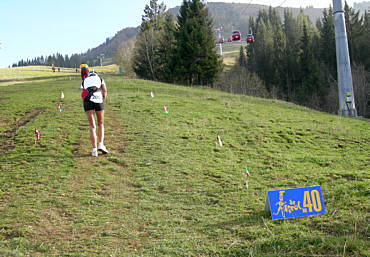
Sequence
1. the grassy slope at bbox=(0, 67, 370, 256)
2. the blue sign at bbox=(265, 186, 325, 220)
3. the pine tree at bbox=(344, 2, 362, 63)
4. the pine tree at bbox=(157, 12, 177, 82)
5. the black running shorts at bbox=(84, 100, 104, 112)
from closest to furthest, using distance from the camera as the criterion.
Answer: the grassy slope at bbox=(0, 67, 370, 256), the blue sign at bbox=(265, 186, 325, 220), the black running shorts at bbox=(84, 100, 104, 112), the pine tree at bbox=(157, 12, 177, 82), the pine tree at bbox=(344, 2, 362, 63)

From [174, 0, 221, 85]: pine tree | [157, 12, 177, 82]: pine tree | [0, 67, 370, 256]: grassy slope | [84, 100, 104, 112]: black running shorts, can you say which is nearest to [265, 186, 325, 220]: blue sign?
[0, 67, 370, 256]: grassy slope

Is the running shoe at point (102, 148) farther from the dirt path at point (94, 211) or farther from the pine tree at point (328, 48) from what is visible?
the pine tree at point (328, 48)

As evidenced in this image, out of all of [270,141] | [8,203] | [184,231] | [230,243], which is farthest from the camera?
[270,141]

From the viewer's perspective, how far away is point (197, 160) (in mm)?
10109

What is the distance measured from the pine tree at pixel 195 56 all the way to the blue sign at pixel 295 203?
124 feet

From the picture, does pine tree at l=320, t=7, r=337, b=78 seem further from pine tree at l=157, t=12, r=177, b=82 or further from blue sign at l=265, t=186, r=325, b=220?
blue sign at l=265, t=186, r=325, b=220

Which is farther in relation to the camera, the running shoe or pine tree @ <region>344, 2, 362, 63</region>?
pine tree @ <region>344, 2, 362, 63</region>

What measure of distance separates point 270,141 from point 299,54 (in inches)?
2649

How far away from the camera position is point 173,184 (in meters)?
8.12

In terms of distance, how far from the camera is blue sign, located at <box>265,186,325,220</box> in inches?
219

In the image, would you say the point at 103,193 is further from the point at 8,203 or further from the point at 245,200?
the point at 245,200

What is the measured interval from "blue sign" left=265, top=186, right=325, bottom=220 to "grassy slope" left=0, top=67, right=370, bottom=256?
15 centimetres

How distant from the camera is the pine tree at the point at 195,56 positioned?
4372 cm

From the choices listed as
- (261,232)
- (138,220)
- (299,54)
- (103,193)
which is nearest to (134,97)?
(103,193)
